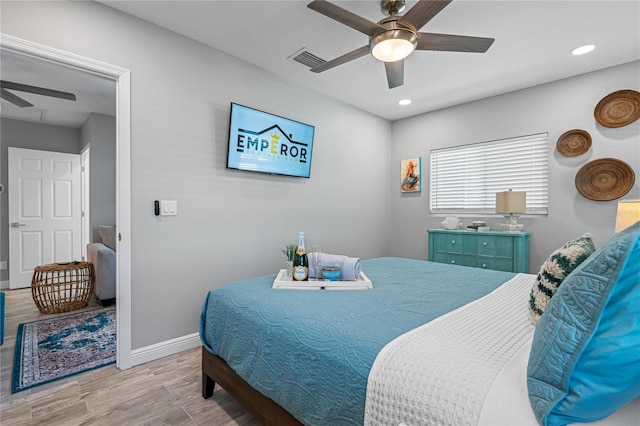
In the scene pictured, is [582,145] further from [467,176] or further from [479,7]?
[479,7]

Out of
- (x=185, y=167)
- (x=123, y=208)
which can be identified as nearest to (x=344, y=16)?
(x=185, y=167)

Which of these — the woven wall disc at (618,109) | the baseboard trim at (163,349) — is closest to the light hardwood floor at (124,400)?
the baseboard trim at (163,349)

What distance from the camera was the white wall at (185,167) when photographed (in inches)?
86.0

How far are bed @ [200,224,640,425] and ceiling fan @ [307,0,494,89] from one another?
1496 millimetres

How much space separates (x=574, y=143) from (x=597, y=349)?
342cm

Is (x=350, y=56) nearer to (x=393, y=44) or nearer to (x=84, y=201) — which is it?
(x=393, y=44)

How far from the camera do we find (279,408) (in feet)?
4.17

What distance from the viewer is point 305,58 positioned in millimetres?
2877

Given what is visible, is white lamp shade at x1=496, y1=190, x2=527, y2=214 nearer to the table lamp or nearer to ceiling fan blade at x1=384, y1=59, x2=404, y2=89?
the table lamp

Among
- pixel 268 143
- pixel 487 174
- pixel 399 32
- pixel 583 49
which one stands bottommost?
pixel 487 174

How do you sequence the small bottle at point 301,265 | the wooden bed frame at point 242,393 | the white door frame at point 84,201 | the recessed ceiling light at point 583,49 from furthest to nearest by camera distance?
the white door frame at point 84,201 < the recessed ceiling light at point 583,49 < the small bottle at point 301,265 < the wooden bed frame at point 242,393

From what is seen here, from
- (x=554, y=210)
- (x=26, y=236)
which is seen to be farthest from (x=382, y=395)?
(x=26, y=236)

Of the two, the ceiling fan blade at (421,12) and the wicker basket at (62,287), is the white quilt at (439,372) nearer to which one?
the ceiling fan blade at (421,12)

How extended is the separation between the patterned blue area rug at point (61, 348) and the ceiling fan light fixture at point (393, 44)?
9.85ft
